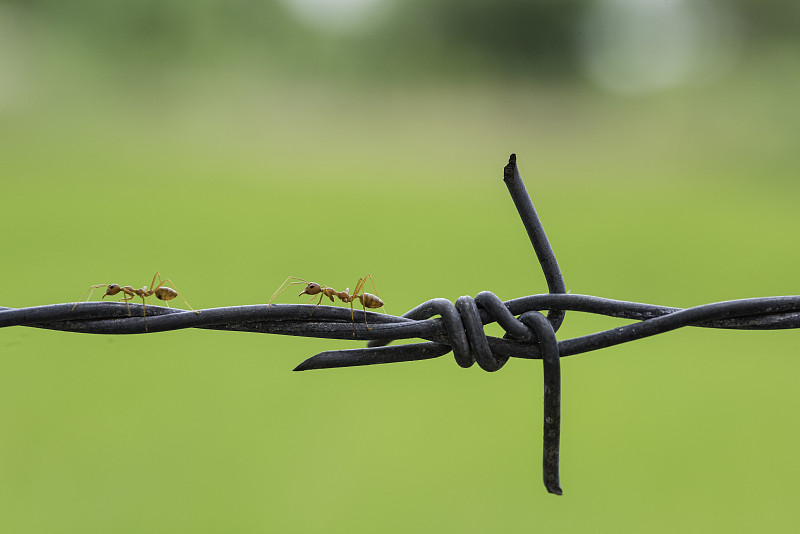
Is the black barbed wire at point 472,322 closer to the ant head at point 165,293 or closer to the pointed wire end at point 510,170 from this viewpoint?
the pointed wire end at point 510,170

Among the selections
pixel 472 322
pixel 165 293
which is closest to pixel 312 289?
Result: pixel 165 293

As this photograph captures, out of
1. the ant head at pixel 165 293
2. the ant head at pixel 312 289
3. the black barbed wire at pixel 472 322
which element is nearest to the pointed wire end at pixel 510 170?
the black barbed wire at pixel 472 322

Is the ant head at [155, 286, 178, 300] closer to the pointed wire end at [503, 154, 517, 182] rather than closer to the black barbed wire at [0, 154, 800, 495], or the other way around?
the black barbed wire at [0, 154, 800, 495]

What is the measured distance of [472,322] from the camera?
626 mm

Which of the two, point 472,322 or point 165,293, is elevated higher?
point 165,293

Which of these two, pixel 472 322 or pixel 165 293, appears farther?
pixel 165 293

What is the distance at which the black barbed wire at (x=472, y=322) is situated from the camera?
24.6 inches

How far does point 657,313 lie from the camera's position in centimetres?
66

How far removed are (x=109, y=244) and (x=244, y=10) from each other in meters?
14.1

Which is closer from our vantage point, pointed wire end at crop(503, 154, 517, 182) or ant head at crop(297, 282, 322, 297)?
pointed wire end at crop(503, 154, 517, 182)

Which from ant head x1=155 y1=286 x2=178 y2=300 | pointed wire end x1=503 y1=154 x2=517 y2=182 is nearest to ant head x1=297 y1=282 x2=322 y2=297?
ant head x1=155 y1=286 x2=178 y2=300

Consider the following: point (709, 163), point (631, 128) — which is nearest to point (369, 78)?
point (631, 128)

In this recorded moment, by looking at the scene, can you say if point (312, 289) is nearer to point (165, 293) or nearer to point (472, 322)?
point (165, 293)

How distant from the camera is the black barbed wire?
625mm
